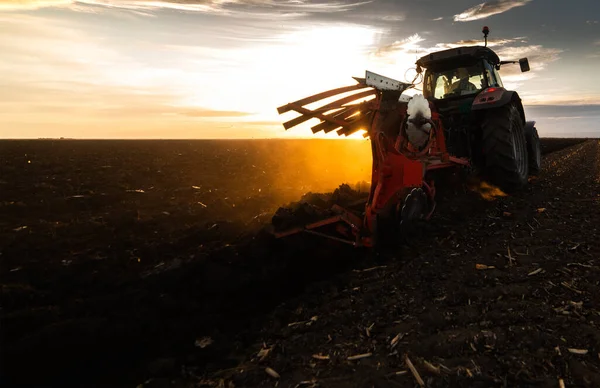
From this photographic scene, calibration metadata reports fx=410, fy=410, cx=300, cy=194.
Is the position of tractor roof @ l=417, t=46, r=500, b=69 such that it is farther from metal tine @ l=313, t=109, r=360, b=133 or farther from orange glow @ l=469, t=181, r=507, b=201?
metal tine @ l=313, t=109, r=360, b=133

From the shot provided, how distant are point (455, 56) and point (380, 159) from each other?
4603mm

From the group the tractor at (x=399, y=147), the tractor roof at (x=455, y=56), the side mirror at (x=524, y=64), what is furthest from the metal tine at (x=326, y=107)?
the side mirror at (x=524, y=64)

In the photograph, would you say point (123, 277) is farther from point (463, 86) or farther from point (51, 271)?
point (463, 86)

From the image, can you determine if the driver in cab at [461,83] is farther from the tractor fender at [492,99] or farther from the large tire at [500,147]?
the large tire at [500,147]

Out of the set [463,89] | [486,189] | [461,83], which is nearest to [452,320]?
[486,189]

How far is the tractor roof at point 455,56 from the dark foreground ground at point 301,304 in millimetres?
3281

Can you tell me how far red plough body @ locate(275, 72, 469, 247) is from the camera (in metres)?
5.25

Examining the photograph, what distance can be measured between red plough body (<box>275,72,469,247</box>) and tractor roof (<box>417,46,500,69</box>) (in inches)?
130

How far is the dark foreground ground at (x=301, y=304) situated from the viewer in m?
3.02

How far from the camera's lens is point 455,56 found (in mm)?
8594

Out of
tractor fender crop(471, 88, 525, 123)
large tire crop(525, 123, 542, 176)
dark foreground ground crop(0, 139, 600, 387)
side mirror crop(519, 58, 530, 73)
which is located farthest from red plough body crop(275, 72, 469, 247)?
large tire crop(525, 123, 542, 176)

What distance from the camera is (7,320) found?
397 cm

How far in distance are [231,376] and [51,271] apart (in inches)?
134

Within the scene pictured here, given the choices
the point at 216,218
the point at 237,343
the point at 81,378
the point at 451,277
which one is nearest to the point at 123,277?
the point at 81,378
